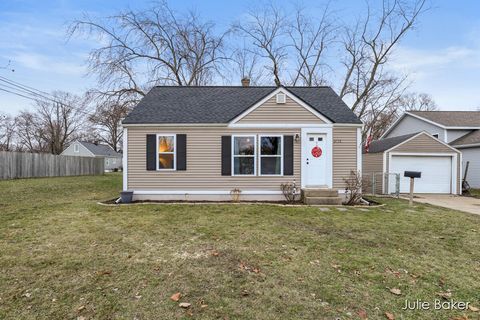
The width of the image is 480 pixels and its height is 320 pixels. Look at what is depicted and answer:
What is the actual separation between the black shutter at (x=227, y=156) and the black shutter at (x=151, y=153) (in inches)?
98.2

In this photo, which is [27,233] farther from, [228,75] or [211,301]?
[228,75]

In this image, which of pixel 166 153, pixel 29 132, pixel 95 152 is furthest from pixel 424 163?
pixel 29 132

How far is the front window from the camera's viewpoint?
33.7ft

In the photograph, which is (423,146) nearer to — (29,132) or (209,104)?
(209,104)

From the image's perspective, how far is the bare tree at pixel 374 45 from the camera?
20.5 metres

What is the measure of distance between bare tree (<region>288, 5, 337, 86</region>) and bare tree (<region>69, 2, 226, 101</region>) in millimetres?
6460

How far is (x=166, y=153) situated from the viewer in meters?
10.3

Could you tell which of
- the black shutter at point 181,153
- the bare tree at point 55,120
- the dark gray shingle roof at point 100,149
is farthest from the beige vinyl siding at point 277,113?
the bare tree at point 55,120

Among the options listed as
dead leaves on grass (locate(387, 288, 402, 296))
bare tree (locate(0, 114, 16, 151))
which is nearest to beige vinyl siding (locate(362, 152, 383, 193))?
dead leaves on grass (locate(387, 288, 402, 296))

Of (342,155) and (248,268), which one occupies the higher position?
A: (342,155)

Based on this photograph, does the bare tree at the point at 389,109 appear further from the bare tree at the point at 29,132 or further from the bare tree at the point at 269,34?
the bare tree at the point at 29,132

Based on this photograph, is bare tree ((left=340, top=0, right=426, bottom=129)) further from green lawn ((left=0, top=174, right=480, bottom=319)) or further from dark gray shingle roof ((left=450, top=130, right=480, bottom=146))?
green lawn ((left=0, top=174, right=480, bottom=319))

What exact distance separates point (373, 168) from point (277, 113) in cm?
773

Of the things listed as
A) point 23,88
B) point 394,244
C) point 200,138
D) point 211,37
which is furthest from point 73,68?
point 394,244
